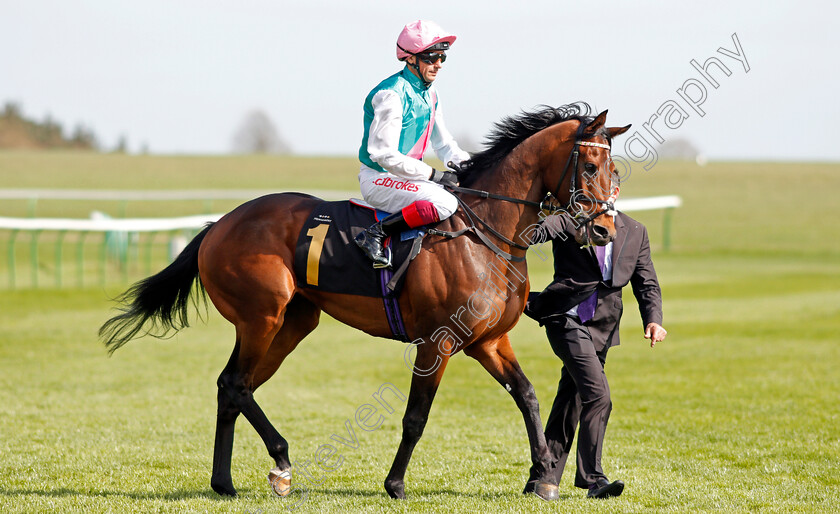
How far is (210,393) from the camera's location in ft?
24.8

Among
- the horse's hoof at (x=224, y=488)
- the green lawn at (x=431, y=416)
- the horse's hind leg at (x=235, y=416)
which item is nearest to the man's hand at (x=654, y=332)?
the green lawn at (x=431, y=416)

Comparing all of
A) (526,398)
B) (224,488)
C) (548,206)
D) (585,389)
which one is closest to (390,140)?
(548,206)

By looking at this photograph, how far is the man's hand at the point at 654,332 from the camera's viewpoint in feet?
14.6

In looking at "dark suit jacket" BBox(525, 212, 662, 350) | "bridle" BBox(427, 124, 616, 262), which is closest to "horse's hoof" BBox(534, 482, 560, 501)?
"dark suit jacket" BBox(525, 212, 662, 350)

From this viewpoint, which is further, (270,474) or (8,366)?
(8,366)

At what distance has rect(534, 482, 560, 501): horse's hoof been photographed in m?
4.33

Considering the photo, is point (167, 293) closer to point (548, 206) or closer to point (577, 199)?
point (548, 206)

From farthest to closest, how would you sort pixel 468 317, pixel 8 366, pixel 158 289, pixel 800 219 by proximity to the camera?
pixel 800 219, pixel 8 366, pixel 158 289, pixel 468 317

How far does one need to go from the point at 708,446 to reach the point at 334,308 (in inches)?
104

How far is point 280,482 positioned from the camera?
4.49 m

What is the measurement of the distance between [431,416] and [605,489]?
2.57m

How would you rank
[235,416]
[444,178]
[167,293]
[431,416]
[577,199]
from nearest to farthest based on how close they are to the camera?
[577,199] < [444,178] < [235,416] < [167,293] < [431,416]

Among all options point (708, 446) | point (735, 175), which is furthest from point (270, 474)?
point (735, 175)

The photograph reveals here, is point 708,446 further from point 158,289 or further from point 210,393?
point 210,393
